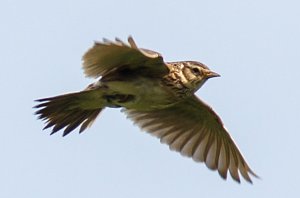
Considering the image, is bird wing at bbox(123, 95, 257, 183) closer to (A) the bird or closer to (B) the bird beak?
(A) the bird

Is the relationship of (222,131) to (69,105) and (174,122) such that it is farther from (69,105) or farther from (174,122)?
(69,105)

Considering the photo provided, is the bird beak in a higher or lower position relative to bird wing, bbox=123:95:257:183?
higher

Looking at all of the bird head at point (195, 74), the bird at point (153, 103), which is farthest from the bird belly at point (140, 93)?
the bird head at point (195, 74)

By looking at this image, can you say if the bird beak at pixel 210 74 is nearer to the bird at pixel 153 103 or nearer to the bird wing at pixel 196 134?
the bird at pixel 153 103

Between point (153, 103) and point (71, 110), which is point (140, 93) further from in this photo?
point (71, 110)

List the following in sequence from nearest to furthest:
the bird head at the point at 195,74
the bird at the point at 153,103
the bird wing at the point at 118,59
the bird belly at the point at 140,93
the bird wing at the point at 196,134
Answer: the bird wing at the point at 118,59 < the bird at the point at 153,103 < the bird belly at the point at 140,93 < the bird head at the point at 195,74 < the bird wing at the point at 196,134

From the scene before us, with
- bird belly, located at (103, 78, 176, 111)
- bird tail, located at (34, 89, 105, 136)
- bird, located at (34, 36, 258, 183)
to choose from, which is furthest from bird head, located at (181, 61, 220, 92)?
bird tail, located at (34, 89, 105, 136)
